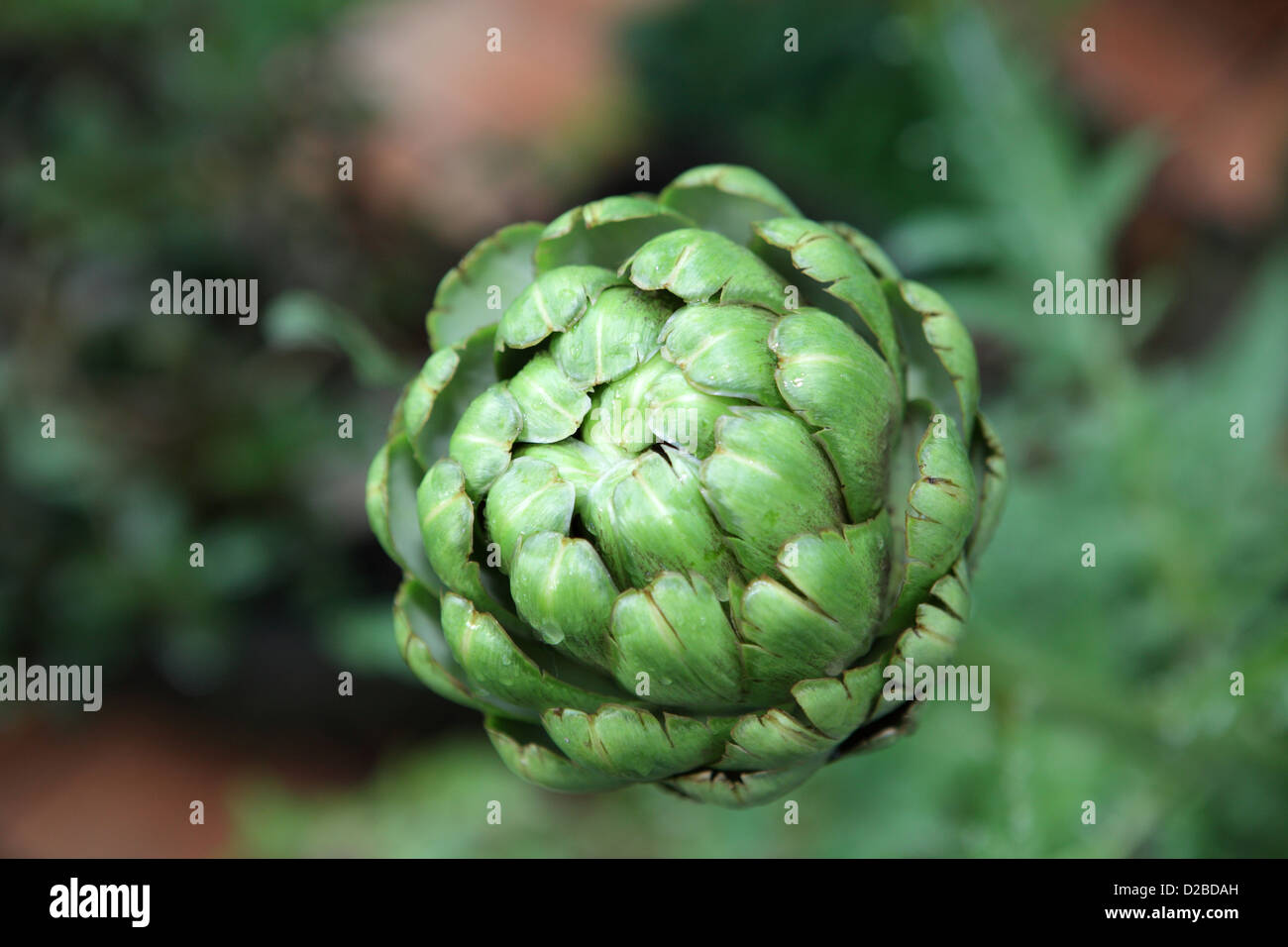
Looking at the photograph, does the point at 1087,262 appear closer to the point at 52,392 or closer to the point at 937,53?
the point at 937,53

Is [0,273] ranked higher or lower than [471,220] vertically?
lower

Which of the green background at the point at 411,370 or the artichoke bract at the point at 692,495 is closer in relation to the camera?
the artichoke bract at the point at 692,495

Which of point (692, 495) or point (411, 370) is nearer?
point (692, 495)

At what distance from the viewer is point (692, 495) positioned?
4.09 ft

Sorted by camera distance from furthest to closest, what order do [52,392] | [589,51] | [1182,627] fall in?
[589,51] < [52,392] < [1182,627]

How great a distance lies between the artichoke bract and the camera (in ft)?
3.91

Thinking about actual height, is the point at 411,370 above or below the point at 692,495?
above

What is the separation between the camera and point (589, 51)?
165 inches

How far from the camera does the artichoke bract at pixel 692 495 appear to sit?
1.19 meters

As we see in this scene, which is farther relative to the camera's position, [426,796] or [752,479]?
[426,796]

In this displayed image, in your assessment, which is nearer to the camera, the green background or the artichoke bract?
the artichoke bract

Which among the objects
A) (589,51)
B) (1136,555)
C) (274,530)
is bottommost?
(1136,555)

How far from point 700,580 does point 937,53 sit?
63.9 inches
